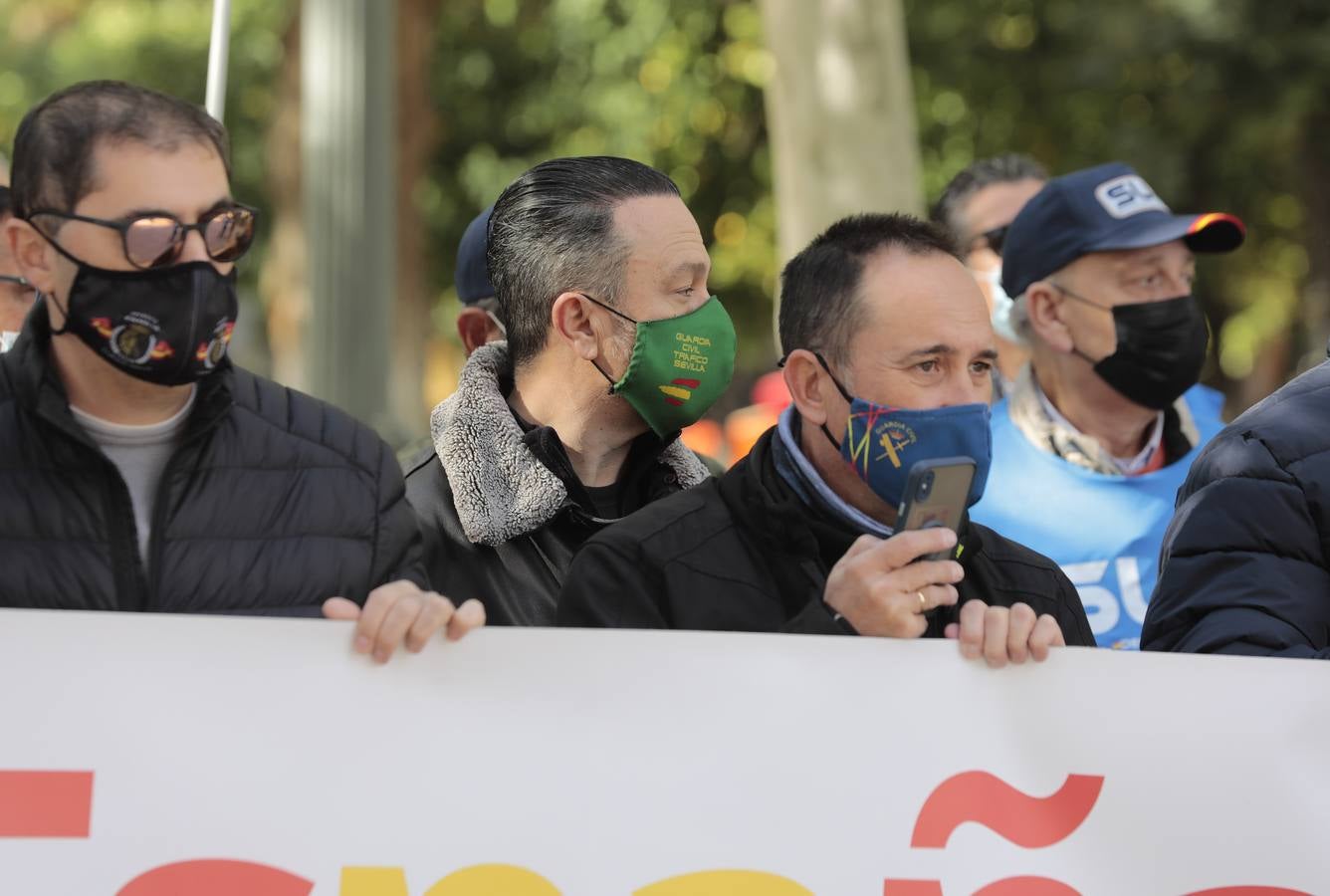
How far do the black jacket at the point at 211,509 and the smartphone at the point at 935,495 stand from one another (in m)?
0.75

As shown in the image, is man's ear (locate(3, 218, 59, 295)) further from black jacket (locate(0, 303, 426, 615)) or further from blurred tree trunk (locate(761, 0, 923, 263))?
blurred tree trunk (locate(761, 0, 923, 263))

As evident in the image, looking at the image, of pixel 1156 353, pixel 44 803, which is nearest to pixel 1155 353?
pixel 1156 353

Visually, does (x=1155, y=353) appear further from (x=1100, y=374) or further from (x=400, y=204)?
(x=400, y=204)

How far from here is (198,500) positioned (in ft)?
9.20

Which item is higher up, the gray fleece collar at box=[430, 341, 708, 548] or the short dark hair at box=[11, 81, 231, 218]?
the short dark hair at box=[11, 81, 231, 218]

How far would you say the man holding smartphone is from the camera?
9.93 feet

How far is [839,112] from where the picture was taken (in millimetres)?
9664

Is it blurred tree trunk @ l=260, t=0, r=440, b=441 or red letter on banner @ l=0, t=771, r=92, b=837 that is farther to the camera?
blurred tree trunk @ l=260, t=0, r=440, b=441

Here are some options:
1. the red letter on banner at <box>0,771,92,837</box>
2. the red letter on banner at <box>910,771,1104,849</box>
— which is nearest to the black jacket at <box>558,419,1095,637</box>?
the red letter on banner at <box>910,771,1104,849</box>

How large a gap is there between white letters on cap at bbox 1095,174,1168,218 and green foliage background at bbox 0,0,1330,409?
387 inches

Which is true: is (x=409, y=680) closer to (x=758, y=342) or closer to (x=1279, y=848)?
(x=1279, y=848)

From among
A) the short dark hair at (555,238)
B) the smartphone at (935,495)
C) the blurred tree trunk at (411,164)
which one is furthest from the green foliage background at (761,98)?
the smartphone at (935,495)

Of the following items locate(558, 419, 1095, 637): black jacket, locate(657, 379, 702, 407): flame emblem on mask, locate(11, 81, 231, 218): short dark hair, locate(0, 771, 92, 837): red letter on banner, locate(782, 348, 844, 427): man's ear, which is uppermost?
locate(11, 81, 231, 218): short dark hair

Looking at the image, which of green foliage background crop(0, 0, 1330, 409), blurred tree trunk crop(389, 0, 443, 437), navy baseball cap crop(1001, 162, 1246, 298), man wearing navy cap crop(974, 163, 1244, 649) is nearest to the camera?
man wearing navy cap crop(974, 163, 1244, 649)
